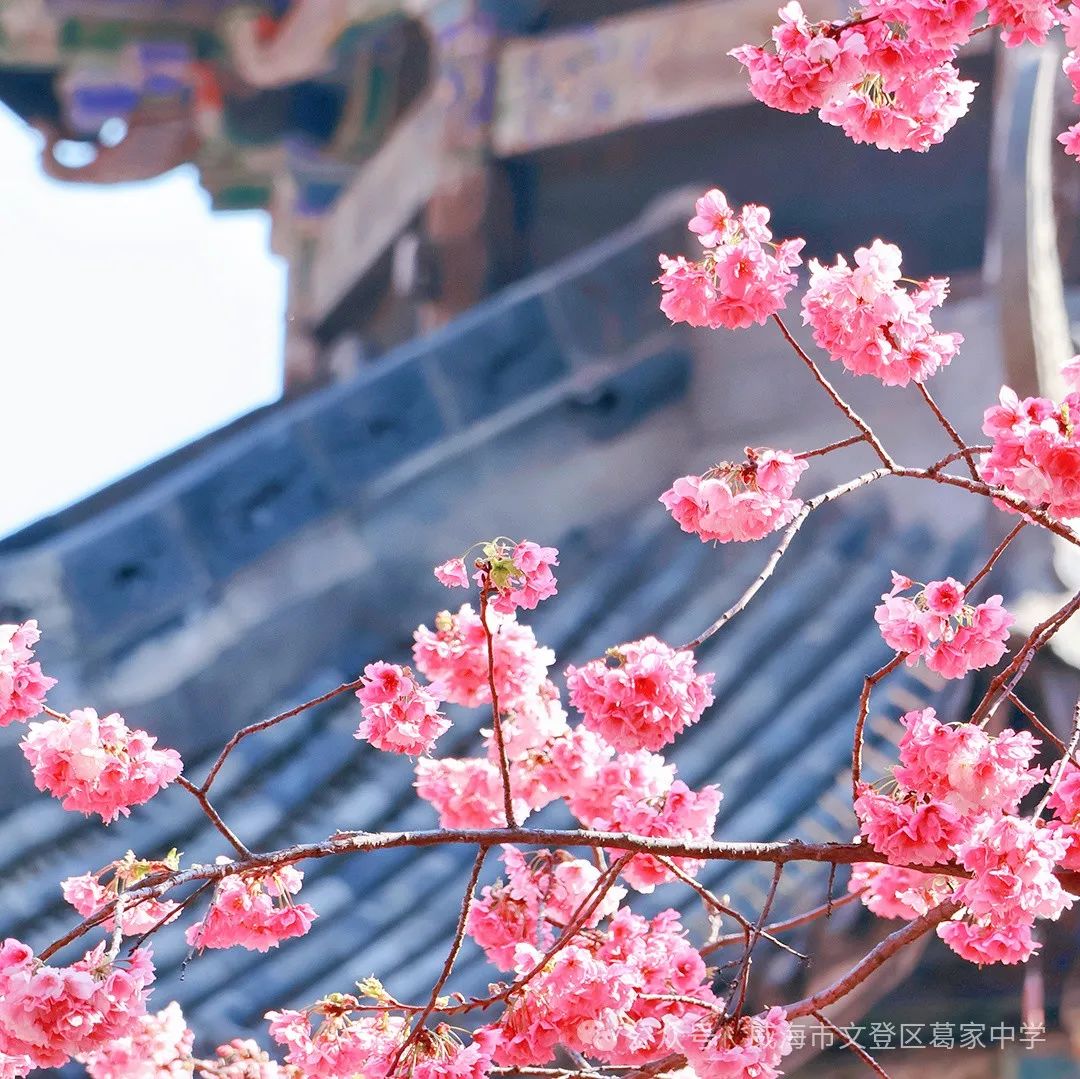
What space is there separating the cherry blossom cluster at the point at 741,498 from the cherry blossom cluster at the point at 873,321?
0.22 meters

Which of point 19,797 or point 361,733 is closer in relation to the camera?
point 361,733

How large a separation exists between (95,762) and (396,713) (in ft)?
1.54

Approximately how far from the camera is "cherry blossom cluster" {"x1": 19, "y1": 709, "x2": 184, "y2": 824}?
293cm

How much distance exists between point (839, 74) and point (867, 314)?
1.19 feet

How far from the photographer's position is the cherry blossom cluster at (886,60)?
284 cm

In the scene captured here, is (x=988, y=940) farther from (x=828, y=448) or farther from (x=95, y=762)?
(x=95, y=762)

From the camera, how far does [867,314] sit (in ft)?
9.64

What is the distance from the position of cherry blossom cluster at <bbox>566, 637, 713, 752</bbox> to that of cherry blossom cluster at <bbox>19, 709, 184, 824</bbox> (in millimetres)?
655

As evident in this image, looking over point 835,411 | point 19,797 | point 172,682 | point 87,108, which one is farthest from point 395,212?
point 19,797

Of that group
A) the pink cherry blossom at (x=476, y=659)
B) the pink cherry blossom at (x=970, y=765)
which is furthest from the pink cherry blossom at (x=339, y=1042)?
the pink cherry blossom at (x=970, y=765)

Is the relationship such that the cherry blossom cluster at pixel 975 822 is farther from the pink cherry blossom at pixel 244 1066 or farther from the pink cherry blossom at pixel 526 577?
the pink cherry blossom at pixel 244 1066

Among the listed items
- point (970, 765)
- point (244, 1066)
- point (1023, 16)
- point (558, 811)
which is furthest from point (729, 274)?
point (558, 811)

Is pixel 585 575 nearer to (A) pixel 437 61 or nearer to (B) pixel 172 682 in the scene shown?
(B) pixel 172 682

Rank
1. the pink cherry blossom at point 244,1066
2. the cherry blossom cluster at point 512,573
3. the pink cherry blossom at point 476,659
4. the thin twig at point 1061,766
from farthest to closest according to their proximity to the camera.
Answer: the pink cherry blossom at point 244,1066
the pink cherry blossom at point 476,659
the cherry blossom cluster at point 512,573
the thin twig at point 1061,766
